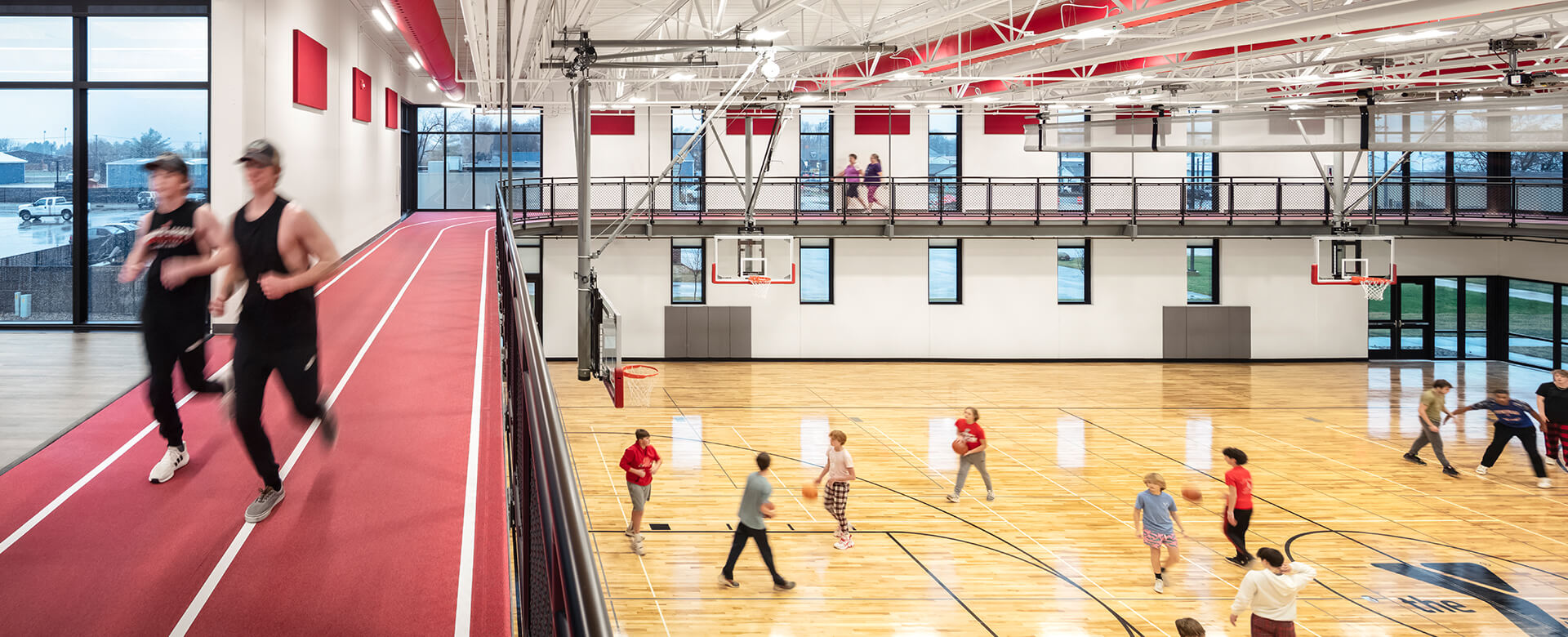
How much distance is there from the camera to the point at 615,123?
2511 centimetres

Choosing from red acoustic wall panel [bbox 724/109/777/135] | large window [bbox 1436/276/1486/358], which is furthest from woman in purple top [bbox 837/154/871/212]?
large window [bbox 1436/276/1486/358]

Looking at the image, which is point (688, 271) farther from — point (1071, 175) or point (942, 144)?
point (1071, 175)

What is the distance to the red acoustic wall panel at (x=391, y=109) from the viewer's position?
19.2 metres

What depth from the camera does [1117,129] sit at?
56.0 ft

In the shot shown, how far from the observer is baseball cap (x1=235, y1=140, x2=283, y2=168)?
10.2ft

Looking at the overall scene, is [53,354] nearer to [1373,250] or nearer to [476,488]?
[476,488]

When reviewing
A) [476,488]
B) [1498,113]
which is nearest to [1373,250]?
[1498,113]

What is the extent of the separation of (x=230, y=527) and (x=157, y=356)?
2.67 ft

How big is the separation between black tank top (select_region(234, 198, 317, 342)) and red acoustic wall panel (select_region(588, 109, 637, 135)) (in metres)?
22.6

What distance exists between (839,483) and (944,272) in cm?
1489

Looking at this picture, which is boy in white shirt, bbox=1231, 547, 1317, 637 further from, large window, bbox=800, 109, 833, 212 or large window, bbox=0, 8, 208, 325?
large window, bbox=800, 109, 833, 212

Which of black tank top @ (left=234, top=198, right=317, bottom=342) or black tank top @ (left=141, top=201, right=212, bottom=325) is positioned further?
black tank top @ (left=141, top=201, right=212, bottom=325)

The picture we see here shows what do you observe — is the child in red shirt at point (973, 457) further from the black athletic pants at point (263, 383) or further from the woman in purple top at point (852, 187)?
the woman in purple top at point (852, 187)

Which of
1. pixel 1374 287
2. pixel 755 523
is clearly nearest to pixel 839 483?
pixel 755 523
